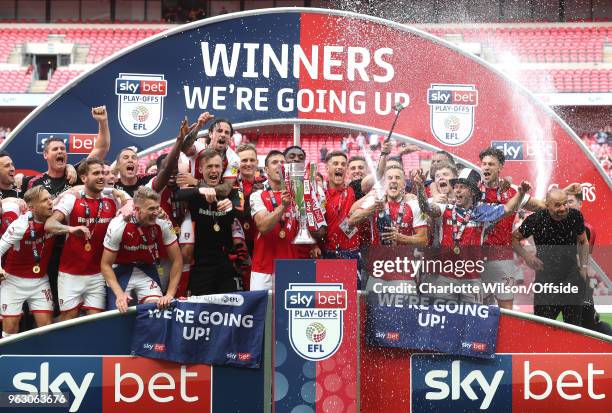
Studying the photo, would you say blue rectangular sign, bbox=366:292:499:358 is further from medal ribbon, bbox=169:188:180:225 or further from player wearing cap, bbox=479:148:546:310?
medal ribbon, bbox=169:188:180:225

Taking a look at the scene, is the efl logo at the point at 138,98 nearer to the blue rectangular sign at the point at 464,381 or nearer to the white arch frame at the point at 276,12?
the white arch frame at the point at 276,12

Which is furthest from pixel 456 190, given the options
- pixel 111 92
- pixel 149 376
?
pixel 111 92

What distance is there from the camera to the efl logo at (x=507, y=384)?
5.15 m

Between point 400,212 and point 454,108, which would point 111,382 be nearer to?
point 400,212

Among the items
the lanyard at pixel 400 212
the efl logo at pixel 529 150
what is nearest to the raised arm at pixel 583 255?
the lanyard at pixel 400 212

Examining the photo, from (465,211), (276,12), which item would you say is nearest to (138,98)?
(276,12)

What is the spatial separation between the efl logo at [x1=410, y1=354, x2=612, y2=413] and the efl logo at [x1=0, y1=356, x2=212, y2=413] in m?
1.31

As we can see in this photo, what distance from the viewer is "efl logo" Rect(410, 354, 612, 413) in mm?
5148

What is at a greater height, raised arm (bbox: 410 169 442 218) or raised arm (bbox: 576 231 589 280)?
raised arm (bbox: 410 169 442 218)

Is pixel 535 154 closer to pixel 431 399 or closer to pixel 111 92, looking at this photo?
pixel 431 399

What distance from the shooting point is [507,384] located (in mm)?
5160

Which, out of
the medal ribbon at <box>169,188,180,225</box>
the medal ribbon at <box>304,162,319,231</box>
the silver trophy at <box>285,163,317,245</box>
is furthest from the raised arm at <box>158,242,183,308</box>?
the medal ribbon at <box>304,162,319,231</box>

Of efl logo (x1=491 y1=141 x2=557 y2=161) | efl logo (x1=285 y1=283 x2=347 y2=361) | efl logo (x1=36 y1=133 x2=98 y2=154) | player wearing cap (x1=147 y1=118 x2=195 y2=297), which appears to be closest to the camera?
efl logo (x1=285 y1=283 x2=347 y2=361)

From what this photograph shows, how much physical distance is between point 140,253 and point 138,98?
5.93ft
